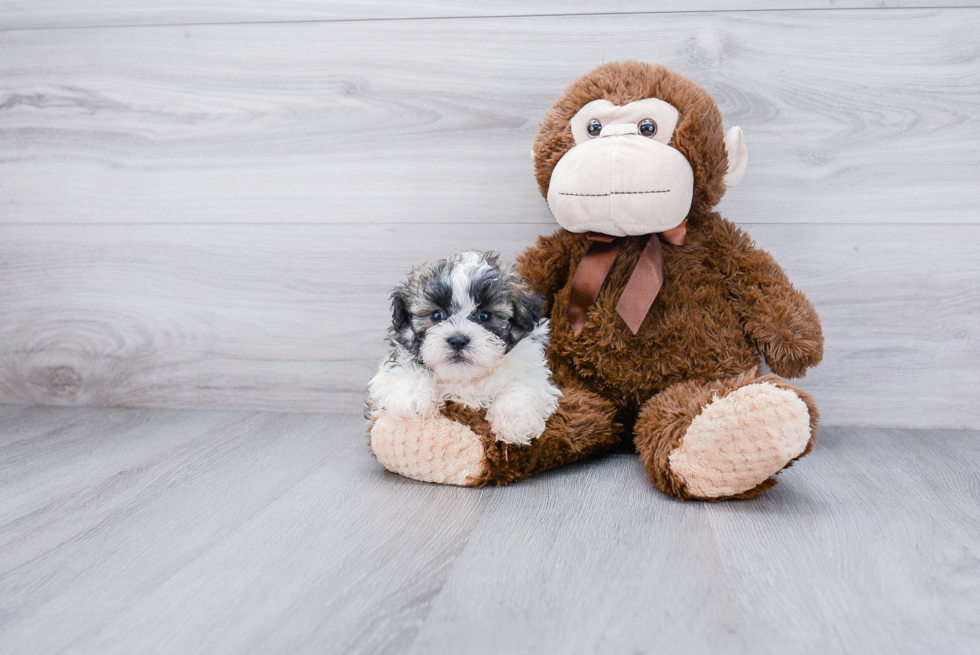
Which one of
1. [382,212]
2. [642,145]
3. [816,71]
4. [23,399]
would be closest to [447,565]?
[642,145]

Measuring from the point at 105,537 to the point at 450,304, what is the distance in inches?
20.8

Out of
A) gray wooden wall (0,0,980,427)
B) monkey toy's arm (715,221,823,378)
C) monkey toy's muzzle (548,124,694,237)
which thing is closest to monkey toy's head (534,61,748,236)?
monkey toy's muzzle (548,124,694,237)

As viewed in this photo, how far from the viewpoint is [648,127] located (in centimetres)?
106

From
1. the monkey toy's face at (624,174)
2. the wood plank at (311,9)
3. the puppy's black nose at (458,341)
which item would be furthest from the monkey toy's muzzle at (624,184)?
the wood plank at (311,9)

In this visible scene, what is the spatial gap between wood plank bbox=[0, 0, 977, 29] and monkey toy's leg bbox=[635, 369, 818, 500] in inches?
28.4

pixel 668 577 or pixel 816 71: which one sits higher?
pixel 816 71

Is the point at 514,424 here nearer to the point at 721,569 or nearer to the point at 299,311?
the point at 721,569

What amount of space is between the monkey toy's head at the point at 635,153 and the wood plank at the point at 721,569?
1.33ft

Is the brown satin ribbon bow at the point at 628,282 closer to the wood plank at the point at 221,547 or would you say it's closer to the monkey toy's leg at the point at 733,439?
the monkey toy's leg at the point at 733,439

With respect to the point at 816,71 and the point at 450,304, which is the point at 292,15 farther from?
the point at 816,71

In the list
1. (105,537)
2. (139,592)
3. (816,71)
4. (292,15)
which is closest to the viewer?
(139,592)

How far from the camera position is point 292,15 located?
1368 millimetres

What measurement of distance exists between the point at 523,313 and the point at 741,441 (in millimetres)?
344

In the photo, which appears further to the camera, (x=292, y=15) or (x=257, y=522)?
(x=292, y=15)
